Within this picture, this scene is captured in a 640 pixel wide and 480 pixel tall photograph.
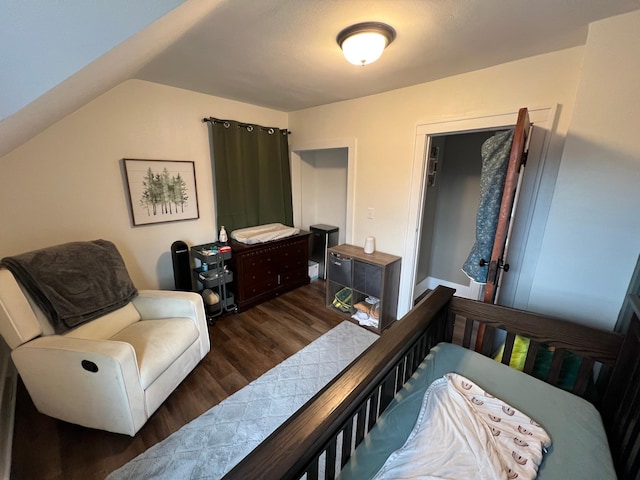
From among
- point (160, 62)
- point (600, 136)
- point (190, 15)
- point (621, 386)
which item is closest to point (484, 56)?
point (600, 136)

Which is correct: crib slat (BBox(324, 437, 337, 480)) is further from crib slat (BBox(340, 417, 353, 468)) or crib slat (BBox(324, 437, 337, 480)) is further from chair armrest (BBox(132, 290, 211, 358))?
chair armrest (BBox(132, 290, 211, 358))

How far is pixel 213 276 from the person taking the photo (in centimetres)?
263

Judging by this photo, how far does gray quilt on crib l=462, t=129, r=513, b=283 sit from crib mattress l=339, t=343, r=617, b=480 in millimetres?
553

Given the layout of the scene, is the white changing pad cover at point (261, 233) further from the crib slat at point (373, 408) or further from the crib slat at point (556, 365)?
the crib slat at point (556, 365)

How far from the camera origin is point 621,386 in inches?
41.6

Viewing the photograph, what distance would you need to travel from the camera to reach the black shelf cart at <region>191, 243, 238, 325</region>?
2.58 metres

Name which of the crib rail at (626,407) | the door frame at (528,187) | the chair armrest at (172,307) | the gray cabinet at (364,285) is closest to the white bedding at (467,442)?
the crib rail at (626,407)

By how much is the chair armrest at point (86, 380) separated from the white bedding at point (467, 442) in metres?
1.38

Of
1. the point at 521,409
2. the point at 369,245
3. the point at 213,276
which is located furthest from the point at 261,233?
the point at 521,409

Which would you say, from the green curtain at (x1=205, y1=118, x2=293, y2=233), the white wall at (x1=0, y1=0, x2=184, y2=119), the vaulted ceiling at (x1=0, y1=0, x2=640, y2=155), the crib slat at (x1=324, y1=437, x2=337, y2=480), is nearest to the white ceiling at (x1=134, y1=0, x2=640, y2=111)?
the vaulted ceiling at (x1=0, y1=0, x2=640, y2=155)

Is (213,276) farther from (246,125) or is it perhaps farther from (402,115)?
(402,115)

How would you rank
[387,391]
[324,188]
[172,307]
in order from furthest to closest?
[324,188] → [172,307] → [387,391]

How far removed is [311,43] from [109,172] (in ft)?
6.66

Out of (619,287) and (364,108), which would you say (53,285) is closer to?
Answer: (364,108)
